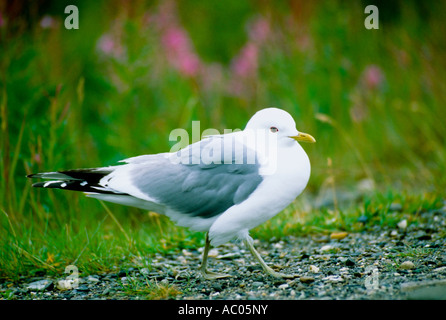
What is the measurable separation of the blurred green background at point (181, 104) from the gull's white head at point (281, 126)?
0.98m

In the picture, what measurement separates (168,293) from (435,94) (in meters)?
3.73

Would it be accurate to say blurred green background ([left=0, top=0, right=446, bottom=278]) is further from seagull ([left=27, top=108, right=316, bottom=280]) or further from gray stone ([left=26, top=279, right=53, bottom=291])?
seagull ([left=27, top=108, right=316, bottom=280])

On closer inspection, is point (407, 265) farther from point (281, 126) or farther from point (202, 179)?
point (202, 179)

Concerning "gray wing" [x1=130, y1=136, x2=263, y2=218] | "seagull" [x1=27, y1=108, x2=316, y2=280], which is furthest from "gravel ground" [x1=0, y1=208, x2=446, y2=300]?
"gray wing" [x1=130, y1=136, x2=263, y2=218]

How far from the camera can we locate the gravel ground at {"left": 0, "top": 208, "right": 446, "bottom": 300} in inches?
107

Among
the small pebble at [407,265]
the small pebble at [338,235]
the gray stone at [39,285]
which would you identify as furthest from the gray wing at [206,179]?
the small pebble at [338,235]

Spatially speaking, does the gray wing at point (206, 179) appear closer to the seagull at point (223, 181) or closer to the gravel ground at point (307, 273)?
the seagull at point (223, 181)

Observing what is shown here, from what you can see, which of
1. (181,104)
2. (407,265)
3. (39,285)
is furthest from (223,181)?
(181,104)

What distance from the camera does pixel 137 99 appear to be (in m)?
5.10

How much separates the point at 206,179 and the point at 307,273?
778mm

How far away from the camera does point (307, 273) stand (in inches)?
120

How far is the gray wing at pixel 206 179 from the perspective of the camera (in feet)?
9.58
